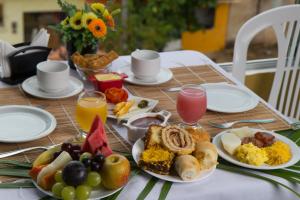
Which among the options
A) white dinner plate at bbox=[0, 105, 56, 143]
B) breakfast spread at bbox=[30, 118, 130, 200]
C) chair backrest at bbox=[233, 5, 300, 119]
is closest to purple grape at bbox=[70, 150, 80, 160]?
breakfast spread at bbox=[30, 118, 130, 200]

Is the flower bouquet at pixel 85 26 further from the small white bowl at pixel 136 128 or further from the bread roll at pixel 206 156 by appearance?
the bread roll at pixel 206 156

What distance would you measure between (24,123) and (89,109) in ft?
0.69

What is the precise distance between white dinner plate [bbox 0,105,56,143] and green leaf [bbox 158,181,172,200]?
14.5 inches

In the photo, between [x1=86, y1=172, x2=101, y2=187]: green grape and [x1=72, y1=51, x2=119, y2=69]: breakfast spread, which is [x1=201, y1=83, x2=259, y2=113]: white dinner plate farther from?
[x1=86, y1=172, x2=101, y2=187]: green grape

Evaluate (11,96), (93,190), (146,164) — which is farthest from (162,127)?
(11,96)

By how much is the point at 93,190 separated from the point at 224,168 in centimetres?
33

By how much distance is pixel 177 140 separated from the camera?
4.28 feet

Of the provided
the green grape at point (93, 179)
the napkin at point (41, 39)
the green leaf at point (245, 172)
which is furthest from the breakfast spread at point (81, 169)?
the napkin at point (41, 39)

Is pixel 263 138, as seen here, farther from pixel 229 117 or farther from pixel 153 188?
pixel 153 188

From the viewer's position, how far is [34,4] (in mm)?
3512

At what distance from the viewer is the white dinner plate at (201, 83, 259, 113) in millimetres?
1632

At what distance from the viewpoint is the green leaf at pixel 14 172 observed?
125cm

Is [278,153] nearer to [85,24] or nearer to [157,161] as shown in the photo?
[157,161]

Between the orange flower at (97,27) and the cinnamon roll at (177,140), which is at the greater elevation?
the orange flower at (97,27)
